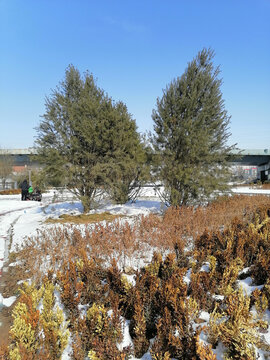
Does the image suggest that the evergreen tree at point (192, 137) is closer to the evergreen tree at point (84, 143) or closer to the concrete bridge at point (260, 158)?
the evergreen tree at point (84, 143)

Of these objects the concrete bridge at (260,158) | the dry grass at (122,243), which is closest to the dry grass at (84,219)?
the dry grass at (122,243)

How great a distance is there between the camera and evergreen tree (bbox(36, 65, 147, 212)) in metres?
10.3

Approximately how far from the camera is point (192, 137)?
9883 mm

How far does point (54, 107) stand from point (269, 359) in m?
11.3

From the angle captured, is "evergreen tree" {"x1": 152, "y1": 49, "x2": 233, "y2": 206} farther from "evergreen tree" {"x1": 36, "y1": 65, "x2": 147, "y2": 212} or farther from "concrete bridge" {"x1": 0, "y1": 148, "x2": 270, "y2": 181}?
"concrete bridge" {"x1": 0, "y1": 148, "x2": 270, "y2": 181}

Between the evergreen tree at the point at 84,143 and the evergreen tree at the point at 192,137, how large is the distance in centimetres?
171

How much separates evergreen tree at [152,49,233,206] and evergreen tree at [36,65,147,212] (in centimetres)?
171

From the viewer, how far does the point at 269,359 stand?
243 centimetres

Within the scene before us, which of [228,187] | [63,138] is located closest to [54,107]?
[63,138]

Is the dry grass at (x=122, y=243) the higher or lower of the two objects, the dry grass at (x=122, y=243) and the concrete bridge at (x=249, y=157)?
the lower

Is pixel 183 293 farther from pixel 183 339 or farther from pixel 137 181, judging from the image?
pixel 137 181

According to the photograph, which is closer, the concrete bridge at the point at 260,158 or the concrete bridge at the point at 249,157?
the concrete bridge at the point at 249,157

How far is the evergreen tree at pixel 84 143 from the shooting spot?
10.3 metres

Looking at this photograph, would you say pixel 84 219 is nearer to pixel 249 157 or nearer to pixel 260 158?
pixel 249 157
